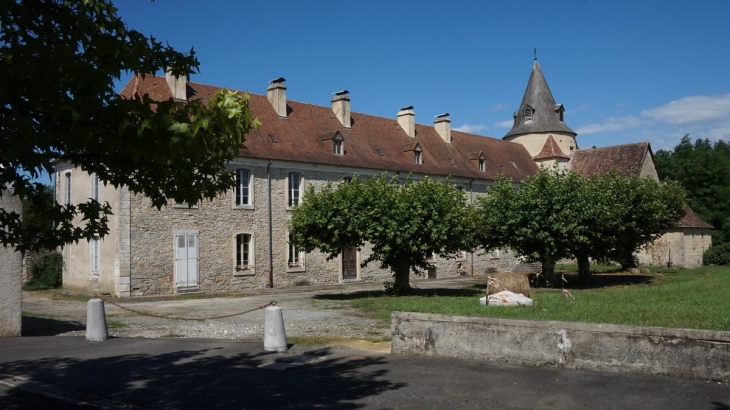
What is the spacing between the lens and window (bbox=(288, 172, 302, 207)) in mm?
29016

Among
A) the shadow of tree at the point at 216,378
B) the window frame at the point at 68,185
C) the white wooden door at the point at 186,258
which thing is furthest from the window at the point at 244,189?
the shadow of tree at the point at 216,378

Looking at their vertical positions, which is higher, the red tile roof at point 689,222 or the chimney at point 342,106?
the chimney at point 342,106

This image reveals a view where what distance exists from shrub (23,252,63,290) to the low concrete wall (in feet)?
74.9

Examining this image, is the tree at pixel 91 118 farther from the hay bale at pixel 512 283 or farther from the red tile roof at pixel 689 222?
the red tile roof at pixel 689 222

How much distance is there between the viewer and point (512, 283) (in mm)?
16078

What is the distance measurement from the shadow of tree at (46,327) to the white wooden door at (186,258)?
34.2 ft

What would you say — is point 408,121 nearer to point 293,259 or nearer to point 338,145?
point 338,145

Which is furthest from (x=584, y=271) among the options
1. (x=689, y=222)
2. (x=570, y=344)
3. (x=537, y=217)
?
(x=570, y=344)

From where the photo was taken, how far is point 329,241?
2039 cm

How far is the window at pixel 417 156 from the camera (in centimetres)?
3541

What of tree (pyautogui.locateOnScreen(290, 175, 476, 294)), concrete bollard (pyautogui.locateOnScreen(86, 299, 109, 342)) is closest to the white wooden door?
tree (pyautogui.locateOnScreen(290, 175, 476, 294))

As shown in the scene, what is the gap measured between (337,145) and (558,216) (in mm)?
11890

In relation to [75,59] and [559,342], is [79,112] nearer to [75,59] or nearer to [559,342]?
[75,59]

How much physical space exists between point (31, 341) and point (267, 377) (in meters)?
5.45
